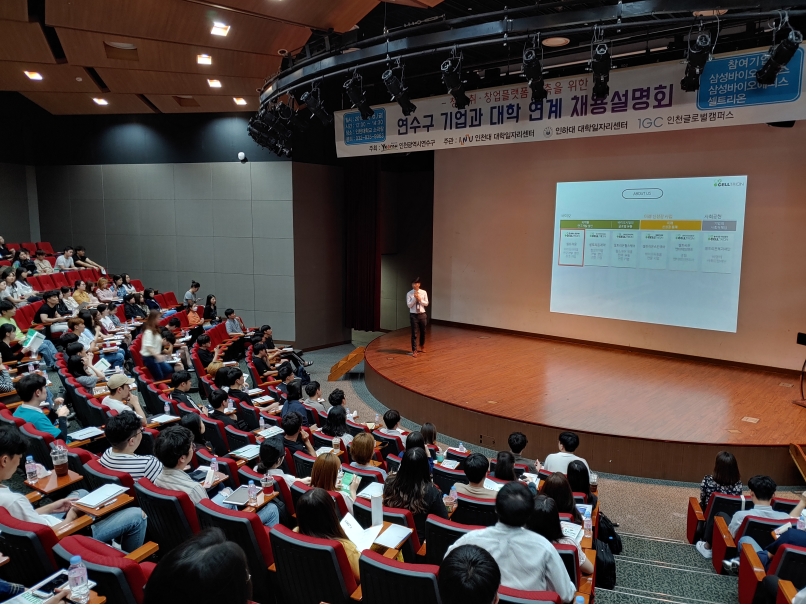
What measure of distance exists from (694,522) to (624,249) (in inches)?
221

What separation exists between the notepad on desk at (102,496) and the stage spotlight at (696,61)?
590cm

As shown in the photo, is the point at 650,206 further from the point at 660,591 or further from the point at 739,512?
the point at 660,591

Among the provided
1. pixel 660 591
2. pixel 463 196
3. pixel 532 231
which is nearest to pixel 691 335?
pixel 532 231

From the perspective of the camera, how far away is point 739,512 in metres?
3.86

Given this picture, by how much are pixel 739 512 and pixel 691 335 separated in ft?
18.2

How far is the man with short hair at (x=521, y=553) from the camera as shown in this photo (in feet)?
7.17

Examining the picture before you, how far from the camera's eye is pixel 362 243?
1305 centimetres

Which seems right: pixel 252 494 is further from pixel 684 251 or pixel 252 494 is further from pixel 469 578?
pixel 684 251

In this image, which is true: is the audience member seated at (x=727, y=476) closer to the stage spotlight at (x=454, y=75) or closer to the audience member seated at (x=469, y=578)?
the audience member seated at (x=469, y=578)

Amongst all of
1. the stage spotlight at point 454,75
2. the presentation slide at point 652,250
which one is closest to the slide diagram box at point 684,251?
the presentation slide at point 652,250

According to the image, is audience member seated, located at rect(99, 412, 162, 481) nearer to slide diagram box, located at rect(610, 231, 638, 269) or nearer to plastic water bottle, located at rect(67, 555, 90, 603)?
plastic water bottle, located at rect(67, 555, 90, 603)

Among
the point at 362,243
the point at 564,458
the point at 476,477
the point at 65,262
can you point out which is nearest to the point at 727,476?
the point at 564,458

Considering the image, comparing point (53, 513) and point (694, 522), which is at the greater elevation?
point (53, 513)

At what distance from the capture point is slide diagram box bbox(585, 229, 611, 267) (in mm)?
9336
